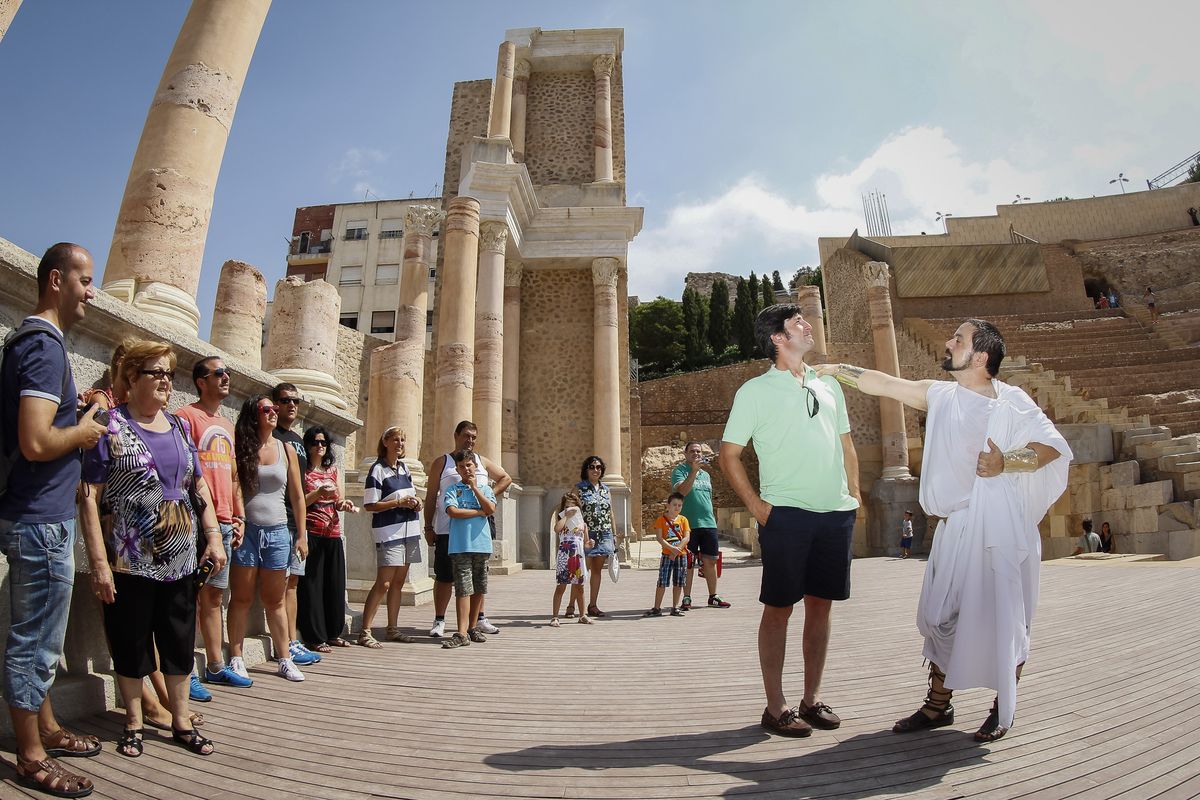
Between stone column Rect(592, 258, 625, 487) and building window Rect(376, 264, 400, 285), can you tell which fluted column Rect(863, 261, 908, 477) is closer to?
stone column Rect(592, 258, 625, 487)

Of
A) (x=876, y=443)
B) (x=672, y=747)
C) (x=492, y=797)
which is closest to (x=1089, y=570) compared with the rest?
(x=672, y=747)

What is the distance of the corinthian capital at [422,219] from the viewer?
543 inches

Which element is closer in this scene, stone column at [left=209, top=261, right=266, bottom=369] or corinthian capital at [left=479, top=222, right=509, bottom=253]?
stone column at [left=209, top=261, right=266, bottom=369]

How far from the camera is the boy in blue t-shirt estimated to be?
514cm

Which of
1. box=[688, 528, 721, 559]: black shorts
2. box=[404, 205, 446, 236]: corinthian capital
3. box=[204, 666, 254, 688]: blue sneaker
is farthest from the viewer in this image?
box=[404, 205, 446, 236]: corinthian capital

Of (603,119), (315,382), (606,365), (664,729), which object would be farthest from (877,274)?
(664,729)

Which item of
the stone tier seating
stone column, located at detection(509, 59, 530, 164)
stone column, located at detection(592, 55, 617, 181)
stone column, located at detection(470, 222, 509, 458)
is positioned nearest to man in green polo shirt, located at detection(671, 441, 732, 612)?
stone column, located at detection(470, 222, 509, 458)

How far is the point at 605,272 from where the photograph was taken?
53.3 feet

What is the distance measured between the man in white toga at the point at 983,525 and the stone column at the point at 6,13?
6083mm

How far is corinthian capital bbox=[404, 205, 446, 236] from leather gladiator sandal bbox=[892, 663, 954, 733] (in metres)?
12.7

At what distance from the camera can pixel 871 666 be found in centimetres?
416

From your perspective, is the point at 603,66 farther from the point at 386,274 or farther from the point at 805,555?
the point at 386,274

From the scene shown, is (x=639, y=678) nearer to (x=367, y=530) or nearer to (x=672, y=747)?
(x=672, y=747)

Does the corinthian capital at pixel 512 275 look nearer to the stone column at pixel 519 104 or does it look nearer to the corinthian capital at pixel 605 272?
the corinthian capital at pixel 605 272
